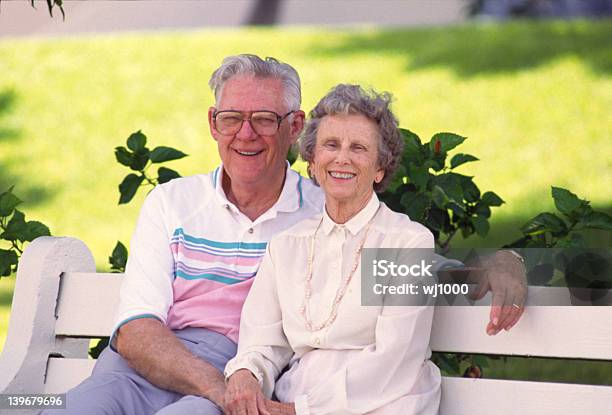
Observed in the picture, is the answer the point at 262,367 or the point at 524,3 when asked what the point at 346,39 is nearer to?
the point at 524,3

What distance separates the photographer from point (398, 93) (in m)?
9.81

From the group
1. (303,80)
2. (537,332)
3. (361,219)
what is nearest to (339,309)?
(361,219)

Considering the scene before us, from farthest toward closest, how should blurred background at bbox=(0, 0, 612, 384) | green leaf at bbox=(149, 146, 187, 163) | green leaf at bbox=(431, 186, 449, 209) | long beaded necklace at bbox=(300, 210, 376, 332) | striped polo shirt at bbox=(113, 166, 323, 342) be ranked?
blurred background at bbox=(0, 0, 612, 384) → green leaf at bbox=(149, 146, 187, 163) → green leaf at bbox=(431, 186, 449, 209) → striped polo shirt at bbox=(113, 166, 323, 342) → long beaded necklace at bbox=(300, 210, 376, 332)

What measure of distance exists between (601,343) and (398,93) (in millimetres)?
7239

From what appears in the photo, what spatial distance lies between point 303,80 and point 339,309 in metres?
7.37

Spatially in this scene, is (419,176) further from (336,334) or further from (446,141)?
(336,334)

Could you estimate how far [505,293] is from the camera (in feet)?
9.01

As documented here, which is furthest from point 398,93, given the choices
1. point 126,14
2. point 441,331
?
point 441,331

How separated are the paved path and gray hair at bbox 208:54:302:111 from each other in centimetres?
756

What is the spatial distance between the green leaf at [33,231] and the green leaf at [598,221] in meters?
1.81

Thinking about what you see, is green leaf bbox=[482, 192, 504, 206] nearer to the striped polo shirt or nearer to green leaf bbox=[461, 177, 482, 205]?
green leaf bbox=[461, 177, 482, 205]

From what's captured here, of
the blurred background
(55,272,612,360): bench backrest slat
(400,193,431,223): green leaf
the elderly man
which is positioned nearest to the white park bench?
(55,272,612,360): bench backrest slat

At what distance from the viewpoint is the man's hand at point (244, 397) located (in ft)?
9.04

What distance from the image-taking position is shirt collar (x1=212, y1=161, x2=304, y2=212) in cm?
325
